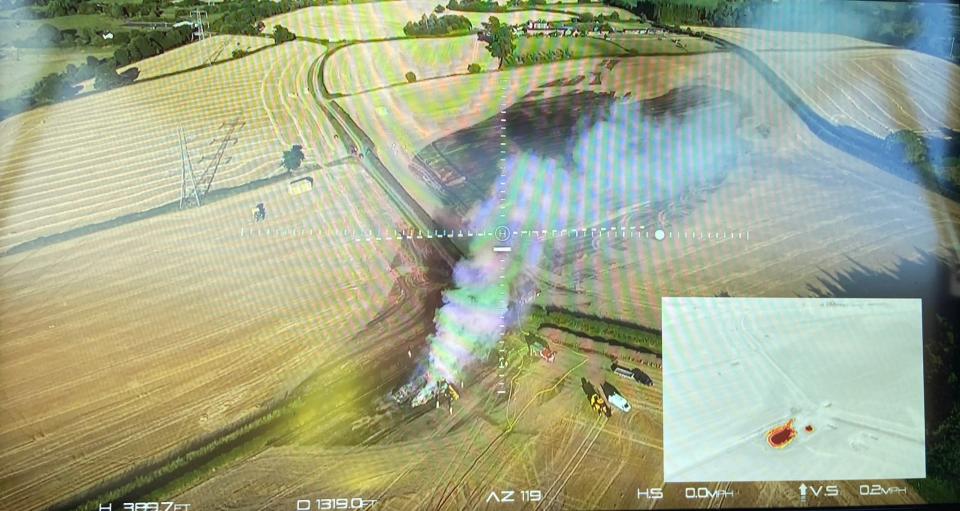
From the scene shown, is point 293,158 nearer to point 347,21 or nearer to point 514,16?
point 347,21

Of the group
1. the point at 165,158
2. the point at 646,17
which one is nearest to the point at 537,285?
the point at 646,17

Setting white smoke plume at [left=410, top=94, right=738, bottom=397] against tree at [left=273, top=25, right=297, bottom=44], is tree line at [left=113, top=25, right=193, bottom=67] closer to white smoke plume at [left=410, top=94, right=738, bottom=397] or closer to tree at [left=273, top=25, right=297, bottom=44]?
tree at [left=273, top=25, right=297, bottom=44]

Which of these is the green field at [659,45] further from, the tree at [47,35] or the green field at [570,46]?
the tree at [47,35]

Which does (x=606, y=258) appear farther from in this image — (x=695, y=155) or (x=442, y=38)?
(x=442, y=38)

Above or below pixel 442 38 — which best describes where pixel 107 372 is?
below

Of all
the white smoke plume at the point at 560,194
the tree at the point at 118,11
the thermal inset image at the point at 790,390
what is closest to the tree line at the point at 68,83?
the tree at the point at 118,11
